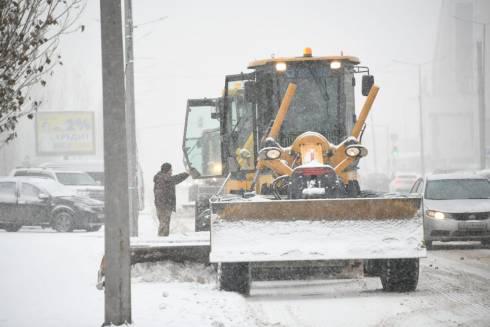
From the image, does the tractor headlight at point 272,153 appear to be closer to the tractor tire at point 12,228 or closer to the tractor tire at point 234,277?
the tractor tire at point 234,277

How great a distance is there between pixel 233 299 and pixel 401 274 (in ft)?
7.35

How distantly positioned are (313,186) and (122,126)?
4478 mm

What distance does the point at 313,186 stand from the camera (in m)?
11.9

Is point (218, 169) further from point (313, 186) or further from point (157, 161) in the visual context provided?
point (157, 161)

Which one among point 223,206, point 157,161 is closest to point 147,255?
point 223,206

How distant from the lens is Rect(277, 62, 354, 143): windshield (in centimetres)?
1348

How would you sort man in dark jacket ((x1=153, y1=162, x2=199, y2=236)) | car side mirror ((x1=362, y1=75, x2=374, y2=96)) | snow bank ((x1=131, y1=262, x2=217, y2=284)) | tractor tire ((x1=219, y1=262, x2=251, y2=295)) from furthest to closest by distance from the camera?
man in dark jacket ((x1=153, y1=162, x2=199, y2=236)), car side mirror ((x1=362, y1=75, x2=374, y2=96)), snow bank ((x1=131, y1=262, x2=217, y2=284)), tractor tire ((x1=219, y1=262, x2=251, y2=295))

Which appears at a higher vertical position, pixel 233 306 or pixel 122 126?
pixel 122 126

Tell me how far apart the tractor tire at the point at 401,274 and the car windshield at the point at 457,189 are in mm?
8205

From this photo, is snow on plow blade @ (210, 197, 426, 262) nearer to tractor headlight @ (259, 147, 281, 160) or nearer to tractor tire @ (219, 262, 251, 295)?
tractor tire @ (219, 262, 251, 295)

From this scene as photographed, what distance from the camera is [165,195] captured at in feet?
57.5

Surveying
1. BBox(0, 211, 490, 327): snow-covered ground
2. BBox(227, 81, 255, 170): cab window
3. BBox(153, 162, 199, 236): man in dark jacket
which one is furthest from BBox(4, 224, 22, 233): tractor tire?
BBox(227, 81, 255, 170): cab window

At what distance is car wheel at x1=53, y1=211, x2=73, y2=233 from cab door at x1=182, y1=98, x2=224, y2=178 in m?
11.5

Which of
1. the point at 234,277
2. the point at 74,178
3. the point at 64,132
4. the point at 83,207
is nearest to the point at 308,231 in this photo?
the point at 234,277
